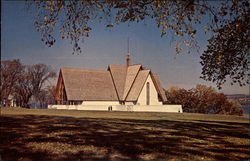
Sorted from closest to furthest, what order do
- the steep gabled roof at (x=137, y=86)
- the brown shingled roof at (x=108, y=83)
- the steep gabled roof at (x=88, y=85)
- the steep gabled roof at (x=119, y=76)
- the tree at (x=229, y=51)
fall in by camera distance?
the tree at (x=229, y=51)
the steep gabled roof at (x=88, y=85)
the brown shingled roof at (x=108, y=83)
the steep gabled roof at (x=137, y=86)
the steep gabled roof at (x=119, y=76)

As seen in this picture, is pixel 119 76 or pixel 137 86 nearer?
pixel 137 86

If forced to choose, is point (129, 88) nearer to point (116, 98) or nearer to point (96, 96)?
point (116, 98)

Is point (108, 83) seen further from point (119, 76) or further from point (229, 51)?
point (229, 51)

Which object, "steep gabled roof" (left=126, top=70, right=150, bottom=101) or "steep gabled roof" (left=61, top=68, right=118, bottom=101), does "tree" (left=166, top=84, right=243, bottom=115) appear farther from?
"steep gabled roof" (left=61, top=68, right=118, bottom=101)

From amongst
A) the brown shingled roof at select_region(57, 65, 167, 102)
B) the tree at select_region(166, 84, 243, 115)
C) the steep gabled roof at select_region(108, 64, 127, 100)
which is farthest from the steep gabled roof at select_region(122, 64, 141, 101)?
the tree at select_region(166, 84, 243, 115)

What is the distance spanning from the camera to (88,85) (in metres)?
62.7

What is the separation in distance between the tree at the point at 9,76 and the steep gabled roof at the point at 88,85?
2339cm

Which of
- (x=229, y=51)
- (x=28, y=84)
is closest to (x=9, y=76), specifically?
(x=28, y=84)

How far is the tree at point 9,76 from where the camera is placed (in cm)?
7506

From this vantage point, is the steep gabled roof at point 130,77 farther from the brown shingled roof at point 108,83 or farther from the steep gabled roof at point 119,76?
the steep gabled roof at point 119,76

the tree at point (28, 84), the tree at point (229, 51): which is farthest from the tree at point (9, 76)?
the tree at point (229, 51)

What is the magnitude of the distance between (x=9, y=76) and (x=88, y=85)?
27.9m

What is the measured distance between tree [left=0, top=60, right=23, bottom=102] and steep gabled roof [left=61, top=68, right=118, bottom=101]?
76.7 ft

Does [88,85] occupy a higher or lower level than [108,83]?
lower
